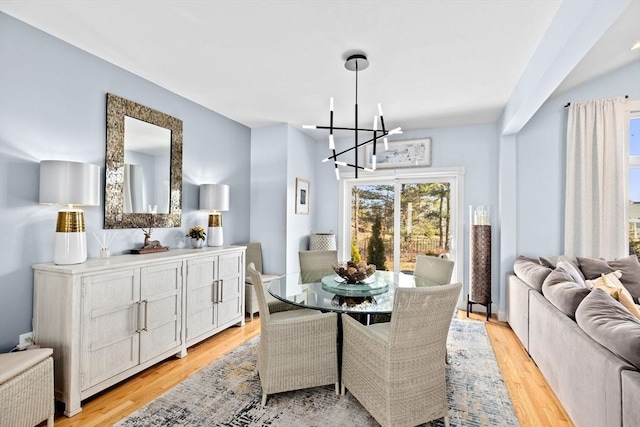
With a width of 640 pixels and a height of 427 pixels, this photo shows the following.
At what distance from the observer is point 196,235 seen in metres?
3.48

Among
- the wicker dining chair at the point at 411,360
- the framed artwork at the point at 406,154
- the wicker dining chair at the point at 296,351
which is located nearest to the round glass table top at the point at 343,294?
the wicker dining chair at the point at 296,351

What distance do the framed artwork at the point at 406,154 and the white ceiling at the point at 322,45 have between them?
0.95 metres

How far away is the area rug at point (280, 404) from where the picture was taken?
2.00m

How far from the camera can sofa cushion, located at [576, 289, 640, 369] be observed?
4.91 ft

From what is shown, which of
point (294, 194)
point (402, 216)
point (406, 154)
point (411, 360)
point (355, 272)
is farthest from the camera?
point (402, 216)

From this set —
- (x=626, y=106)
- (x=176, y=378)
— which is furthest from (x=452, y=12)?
(x=176, y=378)

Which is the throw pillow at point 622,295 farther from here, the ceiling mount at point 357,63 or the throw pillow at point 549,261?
the ceiling mount at point 357,63

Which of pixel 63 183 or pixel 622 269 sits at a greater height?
pixel 63 183

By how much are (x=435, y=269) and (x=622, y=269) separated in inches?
75.1

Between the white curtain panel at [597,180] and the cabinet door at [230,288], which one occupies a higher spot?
the white curtain panel at [597,180]

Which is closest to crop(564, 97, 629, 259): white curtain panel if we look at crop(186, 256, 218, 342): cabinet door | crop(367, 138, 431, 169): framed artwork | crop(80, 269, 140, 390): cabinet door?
crop(367, 138, 431, 169): framed artwork

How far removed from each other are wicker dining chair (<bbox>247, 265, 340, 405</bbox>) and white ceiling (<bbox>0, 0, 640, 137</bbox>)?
5.55 ft

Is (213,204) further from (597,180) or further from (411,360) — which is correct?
(597,180)

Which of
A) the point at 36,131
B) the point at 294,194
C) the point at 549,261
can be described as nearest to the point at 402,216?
the point at 294,194
